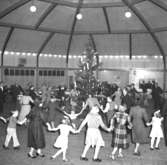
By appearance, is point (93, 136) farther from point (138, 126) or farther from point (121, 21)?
point (121, 21)

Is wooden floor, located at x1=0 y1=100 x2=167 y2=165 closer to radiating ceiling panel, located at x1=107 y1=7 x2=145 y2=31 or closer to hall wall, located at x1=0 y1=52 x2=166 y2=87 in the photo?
radiating ceiling panel, located at x1=107 y1=7 x2=145 y2=31

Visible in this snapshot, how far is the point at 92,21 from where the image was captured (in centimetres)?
1761

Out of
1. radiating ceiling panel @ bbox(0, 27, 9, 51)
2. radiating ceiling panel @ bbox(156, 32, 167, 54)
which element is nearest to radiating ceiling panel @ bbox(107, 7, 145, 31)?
radiating ceiling panel @ bbox(156, 32, 167, 54)

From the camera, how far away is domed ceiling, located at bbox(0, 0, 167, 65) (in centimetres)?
1548

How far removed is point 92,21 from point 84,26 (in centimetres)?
77

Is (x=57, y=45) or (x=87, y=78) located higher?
(x=57, y=45)

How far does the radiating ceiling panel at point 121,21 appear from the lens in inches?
646

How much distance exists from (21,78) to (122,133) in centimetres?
1278

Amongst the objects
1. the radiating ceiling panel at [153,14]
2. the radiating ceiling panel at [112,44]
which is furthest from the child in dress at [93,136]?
the radiating ceiling panel at [112,44]

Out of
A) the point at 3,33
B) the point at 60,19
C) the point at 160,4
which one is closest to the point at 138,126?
the point at 160,4

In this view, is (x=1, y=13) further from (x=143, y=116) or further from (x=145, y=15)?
(x=143, y=116)

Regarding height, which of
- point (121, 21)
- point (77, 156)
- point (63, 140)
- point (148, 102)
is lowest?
point (77, 156)

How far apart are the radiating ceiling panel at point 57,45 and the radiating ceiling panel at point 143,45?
4677 mm

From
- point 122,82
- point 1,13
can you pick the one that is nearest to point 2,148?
point 1,13
